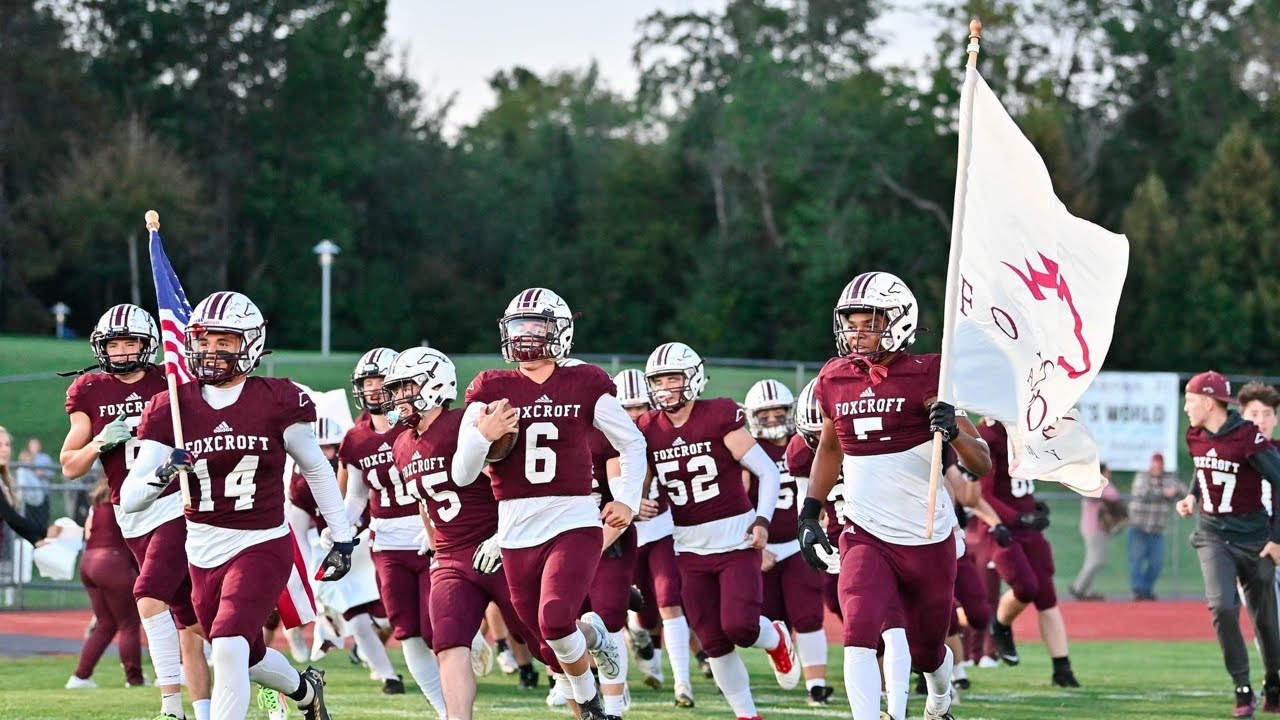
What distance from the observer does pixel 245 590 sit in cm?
761

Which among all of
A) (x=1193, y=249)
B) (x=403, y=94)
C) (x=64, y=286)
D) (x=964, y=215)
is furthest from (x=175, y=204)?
(x=964, y=215)

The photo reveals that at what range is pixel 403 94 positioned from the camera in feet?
173

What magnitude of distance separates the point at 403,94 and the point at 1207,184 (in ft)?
73.9

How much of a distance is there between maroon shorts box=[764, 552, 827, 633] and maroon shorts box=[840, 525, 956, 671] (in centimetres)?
341

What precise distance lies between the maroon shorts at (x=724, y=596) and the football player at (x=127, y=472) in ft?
9.10

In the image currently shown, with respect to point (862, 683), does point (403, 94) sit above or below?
above

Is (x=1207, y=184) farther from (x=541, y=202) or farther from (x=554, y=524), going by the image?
(x=554, y=524)

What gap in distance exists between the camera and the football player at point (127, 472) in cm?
855

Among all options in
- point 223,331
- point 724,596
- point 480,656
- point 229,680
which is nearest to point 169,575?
point 229,680

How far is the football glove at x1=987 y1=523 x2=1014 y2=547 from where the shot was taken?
40.1 feet

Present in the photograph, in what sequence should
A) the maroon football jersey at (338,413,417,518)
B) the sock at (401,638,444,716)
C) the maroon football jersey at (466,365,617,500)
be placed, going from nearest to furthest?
the maroon football jersey at (466,365,617,500)
the sock at (401,638,444,716)
the maroon football jersey at (338,413,417,518)

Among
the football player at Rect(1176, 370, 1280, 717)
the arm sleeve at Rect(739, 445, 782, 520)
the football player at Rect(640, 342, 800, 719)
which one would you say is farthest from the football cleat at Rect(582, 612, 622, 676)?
the football player at Rect(1176, 370, 1280, 717)

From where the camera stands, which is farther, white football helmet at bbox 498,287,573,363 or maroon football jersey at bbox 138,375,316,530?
white football helmet at bbox 498,287,573,363

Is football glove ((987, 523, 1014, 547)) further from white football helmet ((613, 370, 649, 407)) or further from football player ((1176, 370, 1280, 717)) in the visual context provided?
white football helmet ((613, 370, 649, 407))
